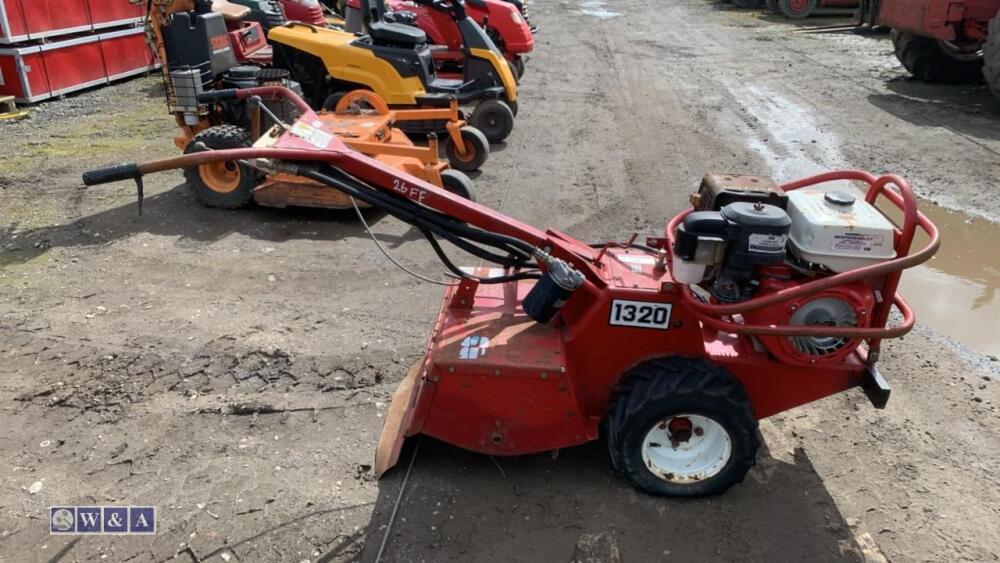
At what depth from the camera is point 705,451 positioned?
3184mm

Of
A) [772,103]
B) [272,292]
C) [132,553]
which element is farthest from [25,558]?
[772,103]

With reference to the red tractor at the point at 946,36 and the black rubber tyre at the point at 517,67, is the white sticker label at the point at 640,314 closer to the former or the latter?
the red tractor at the point at 946,36

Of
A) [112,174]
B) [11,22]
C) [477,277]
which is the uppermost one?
[11,22]

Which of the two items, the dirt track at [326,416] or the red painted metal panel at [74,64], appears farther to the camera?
the red painted metal panel at [74,64]

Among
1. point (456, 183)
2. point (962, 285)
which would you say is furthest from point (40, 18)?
point (962, 285)

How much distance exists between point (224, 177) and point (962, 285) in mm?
6094

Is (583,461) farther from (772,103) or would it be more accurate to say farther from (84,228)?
(772,103)

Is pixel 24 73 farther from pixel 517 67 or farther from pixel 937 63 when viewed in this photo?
pixel 937 63

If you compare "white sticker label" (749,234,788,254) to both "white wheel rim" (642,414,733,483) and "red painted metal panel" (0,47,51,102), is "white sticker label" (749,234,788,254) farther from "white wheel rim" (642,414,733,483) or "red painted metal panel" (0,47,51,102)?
"red painted metal panel" (0,47,51,102)

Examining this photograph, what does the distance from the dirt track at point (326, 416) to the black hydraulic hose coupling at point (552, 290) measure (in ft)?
2.59

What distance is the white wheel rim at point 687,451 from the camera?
312 cm

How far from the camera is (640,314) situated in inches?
121

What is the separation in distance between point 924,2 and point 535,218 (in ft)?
29.2

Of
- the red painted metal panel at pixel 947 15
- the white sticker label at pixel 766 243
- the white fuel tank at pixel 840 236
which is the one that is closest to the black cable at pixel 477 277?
the white sticker label at pixel 766 243
